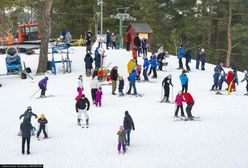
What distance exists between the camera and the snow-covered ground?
14766mm

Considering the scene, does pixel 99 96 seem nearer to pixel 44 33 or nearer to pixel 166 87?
pixel 166 87

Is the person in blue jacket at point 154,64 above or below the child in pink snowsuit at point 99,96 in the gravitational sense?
above

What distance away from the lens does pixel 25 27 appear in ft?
167

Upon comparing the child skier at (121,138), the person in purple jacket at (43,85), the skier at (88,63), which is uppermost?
the skier at (88,63)

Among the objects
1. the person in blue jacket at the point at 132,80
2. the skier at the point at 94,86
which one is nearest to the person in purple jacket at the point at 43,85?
the skier at the point at 94,86

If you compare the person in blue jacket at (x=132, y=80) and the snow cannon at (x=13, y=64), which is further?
the snow cannon at (x=13, y=64)

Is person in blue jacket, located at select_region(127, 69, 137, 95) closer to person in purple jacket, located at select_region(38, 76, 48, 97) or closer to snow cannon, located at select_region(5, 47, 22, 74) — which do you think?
person in purple jacket, located at select_region(38, 76, 48, 97)

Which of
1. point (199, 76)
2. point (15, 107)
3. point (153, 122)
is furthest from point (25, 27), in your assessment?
point (153, 122)

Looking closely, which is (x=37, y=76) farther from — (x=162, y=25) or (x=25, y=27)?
(x=162, y=25)

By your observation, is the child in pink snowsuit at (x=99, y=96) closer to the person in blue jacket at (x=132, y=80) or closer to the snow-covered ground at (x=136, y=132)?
the snow-covered ground at (x=136, y=132)

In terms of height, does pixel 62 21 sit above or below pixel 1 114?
above

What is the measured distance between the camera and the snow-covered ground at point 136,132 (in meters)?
14.8

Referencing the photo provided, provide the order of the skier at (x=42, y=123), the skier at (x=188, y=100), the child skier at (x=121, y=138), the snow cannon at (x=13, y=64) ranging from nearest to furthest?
the child skier at (x=121, y=138) < the skier at (x=42, y=123) < the skier at (x=188, y=100) < the snow cannon at (x=13, y=64)

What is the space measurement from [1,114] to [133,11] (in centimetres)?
4255
